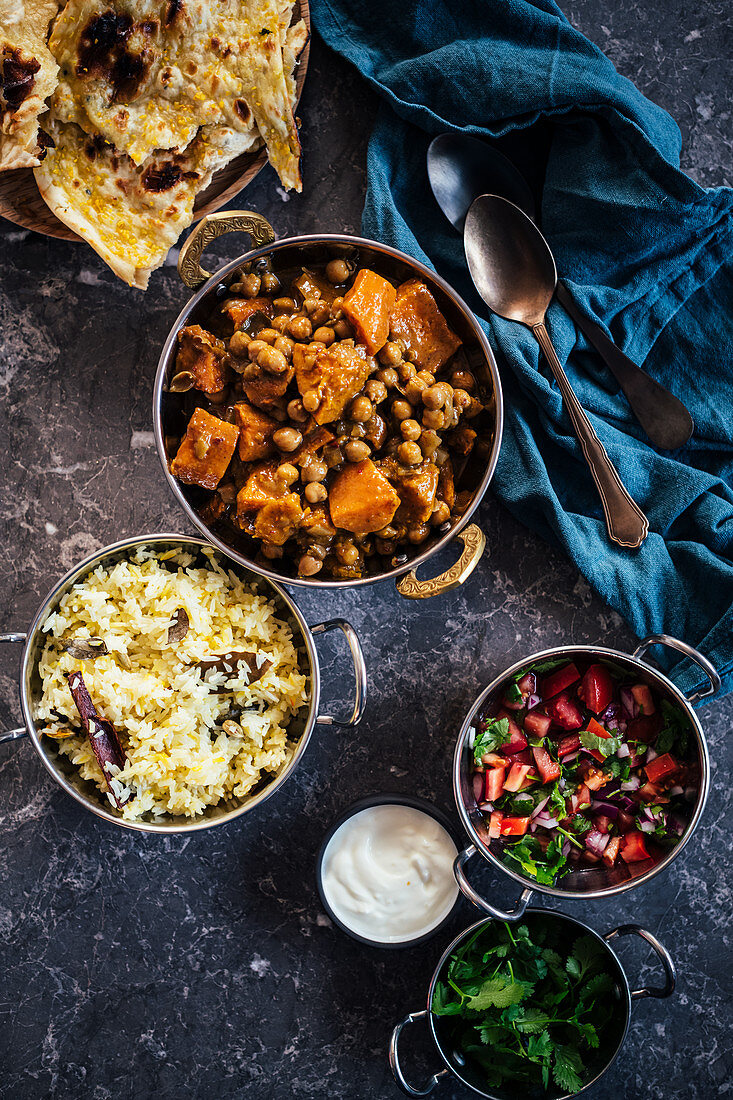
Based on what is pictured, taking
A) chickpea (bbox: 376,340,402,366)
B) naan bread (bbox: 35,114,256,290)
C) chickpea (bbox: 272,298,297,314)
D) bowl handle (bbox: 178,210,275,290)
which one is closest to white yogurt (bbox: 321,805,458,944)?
chickpea (bbox: 376,340,402,366)

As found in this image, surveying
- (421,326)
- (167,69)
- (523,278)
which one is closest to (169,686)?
(421,326)

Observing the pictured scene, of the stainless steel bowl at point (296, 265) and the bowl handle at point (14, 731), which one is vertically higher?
A: the stainless steel bowl at point (296, 265)

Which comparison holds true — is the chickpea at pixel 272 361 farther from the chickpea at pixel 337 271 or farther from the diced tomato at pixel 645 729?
the diced tomato at pixel 645 729

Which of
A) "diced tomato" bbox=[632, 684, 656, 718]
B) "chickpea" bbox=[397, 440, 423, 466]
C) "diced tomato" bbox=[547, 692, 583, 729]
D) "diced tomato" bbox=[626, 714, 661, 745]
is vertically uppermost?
"chickpea" bbox=[397, 440, 423, 466]

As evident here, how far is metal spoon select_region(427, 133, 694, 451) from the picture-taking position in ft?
9.55

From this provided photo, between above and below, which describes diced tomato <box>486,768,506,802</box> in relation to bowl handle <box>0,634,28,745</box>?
above

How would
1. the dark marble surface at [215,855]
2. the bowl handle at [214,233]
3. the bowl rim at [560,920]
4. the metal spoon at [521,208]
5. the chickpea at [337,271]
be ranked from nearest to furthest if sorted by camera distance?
the bowl handle at [214,233] → the chickpea at [337,271] → the bowl rim at [560,920] → the metal spoon at [521,208] → the dark marble surface at [215,855]

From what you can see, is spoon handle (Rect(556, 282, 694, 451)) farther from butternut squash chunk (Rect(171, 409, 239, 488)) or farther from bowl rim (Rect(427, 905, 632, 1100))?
bowl rim (Rect(427, 905, 632, 1100))

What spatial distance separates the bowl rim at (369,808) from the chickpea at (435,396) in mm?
1363

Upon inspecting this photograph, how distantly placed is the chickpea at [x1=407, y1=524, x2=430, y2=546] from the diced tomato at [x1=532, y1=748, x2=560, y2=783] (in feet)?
2.81

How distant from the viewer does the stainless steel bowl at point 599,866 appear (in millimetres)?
2699

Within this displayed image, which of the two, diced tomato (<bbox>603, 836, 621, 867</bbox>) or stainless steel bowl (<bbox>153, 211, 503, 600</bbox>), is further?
diced tomato (<bbox>603, 836, 621, 867</bbox>)

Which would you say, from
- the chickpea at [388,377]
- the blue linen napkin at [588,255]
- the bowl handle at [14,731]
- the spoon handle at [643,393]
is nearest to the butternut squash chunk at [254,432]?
the chickpea at [388,377]

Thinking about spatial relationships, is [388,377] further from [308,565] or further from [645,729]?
[645,729]
